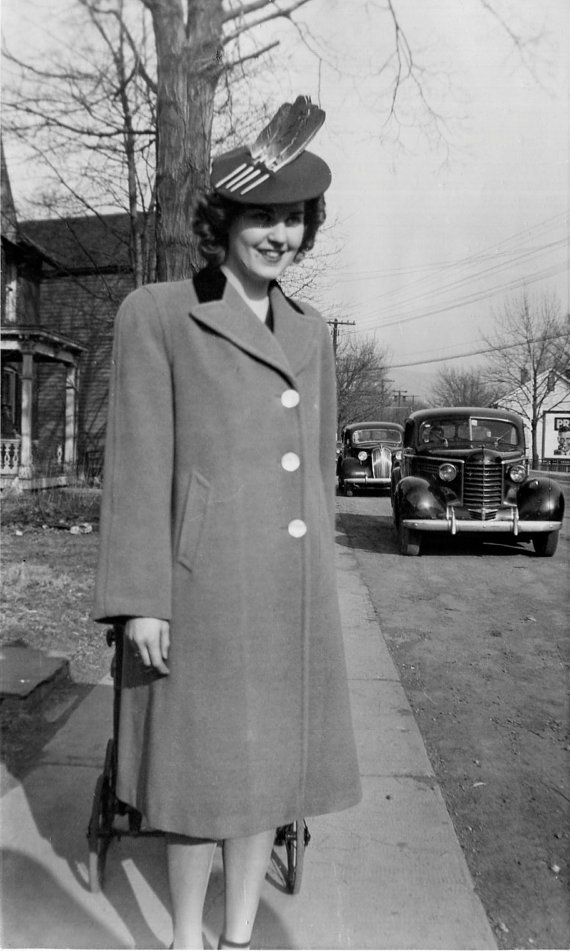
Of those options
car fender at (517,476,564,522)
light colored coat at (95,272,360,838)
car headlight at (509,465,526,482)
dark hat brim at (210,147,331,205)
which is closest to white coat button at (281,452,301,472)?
light colored coat at (95,272,360,838)

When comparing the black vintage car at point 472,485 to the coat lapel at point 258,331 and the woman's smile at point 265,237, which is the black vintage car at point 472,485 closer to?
the coat lapel at point 258,331

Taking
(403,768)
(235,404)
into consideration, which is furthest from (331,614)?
(403,768)

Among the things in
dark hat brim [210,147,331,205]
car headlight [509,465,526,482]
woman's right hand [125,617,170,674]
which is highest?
dark hat brim [210,147,331,205]

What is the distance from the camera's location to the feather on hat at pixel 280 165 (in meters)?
1.94

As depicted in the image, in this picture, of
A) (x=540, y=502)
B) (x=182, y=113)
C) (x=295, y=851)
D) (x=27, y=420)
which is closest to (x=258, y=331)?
(x=295, y=851)

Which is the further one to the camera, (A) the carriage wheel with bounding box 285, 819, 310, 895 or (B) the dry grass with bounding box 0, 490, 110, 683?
(B) the dry grass with bounding box 0, 490, 110, 683

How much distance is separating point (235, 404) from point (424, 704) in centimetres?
314

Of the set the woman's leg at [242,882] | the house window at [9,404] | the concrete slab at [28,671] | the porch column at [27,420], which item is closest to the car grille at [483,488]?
the concrete slab at [28,671]

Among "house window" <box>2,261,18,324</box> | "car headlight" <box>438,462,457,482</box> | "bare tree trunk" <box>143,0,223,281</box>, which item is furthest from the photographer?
"house window" <box>2,261,18,324</box>

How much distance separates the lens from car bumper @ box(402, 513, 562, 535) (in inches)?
403

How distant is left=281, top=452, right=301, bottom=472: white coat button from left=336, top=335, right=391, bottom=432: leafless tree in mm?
36027

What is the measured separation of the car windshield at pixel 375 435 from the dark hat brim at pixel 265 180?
804 inches

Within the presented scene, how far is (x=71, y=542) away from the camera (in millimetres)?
9852

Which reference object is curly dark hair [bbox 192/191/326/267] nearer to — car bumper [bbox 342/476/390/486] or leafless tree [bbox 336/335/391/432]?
car bumper [bbox 342/476/390/486]
